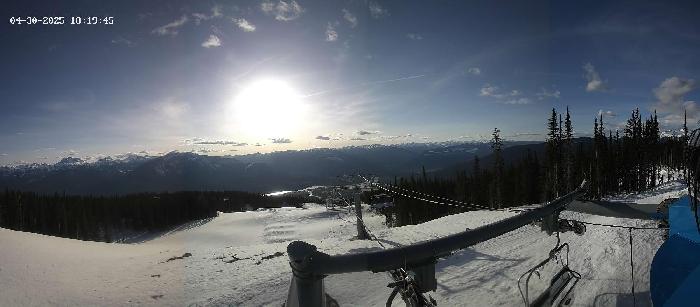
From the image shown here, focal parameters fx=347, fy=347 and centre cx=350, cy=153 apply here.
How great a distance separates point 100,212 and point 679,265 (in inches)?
4492

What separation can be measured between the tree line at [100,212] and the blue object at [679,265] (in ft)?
345

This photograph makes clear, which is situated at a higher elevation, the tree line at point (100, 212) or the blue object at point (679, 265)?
the blue object at point (679, 265)

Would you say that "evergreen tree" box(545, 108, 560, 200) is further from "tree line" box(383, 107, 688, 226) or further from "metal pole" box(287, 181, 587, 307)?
"metal pole" box(287, 181, 587, 307)

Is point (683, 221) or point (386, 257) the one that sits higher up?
point (386, 257)

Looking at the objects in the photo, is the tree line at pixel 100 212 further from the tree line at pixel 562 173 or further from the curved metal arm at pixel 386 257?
the curved metal arm at pixel 386 257

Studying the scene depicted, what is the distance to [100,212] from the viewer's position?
92.7 m

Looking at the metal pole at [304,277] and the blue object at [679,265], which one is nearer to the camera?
the metal pole at [304,277]

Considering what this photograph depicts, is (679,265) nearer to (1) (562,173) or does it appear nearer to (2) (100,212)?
(1) (562,173)

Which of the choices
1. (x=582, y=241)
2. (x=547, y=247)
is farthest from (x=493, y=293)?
(x=547, y=247)

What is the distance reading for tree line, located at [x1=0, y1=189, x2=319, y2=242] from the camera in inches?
3211

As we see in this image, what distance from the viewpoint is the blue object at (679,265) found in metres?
4.03

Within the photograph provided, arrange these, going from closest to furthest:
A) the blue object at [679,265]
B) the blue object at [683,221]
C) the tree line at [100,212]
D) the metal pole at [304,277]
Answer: the metal pole at [304,277] → the blue object at [679,265] → the blue object at [683,221] → the tree line at [100,212]

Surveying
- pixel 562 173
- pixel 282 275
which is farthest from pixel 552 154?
pixel 282 275

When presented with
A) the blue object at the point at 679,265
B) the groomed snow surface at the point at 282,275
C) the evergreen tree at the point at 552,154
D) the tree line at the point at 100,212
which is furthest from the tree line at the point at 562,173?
the tree line at the point at 100,212
